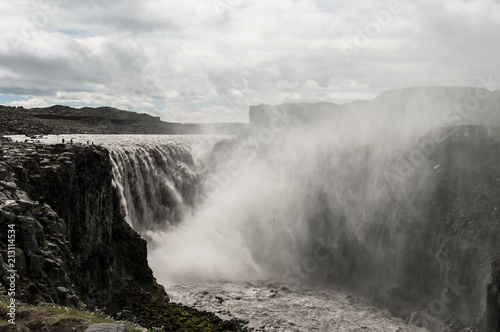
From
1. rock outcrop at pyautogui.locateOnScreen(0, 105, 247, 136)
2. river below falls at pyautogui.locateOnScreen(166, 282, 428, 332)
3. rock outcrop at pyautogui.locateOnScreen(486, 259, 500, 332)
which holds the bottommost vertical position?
river below falls at pyautogui.locateOnScreen(166, 282, 428, 332)

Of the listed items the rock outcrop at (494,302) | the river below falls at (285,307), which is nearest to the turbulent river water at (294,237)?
the river below falls at (285,307)

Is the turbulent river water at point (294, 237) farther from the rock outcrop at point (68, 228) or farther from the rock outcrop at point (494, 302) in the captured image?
the rock outcrop at point (68, 228)

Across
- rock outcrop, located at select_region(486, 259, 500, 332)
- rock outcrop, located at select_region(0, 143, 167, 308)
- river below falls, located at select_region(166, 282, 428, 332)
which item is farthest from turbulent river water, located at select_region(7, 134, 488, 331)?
rock outcrop, located at select_region(0, 143, 167, 308)

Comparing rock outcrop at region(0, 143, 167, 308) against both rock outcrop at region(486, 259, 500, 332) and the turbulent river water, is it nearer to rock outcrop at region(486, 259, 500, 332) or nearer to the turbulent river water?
the turbulent river water

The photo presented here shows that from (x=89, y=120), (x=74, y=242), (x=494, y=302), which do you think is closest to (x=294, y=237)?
(x=494, y=302)

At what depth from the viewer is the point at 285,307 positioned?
3406 centimetres

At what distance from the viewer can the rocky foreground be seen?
16344 millimetres

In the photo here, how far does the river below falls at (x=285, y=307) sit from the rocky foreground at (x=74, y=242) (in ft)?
12.9

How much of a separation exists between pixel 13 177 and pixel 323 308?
26373 mm

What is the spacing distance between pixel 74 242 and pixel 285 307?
18.3 m

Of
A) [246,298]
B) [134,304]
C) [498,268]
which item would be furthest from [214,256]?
[498,268]

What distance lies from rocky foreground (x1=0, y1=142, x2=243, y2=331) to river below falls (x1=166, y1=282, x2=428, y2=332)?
393 centimetres

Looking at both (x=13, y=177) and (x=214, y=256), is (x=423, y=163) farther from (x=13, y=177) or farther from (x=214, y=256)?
(x=13, y=177)

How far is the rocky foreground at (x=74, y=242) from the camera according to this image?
53.6 feet
